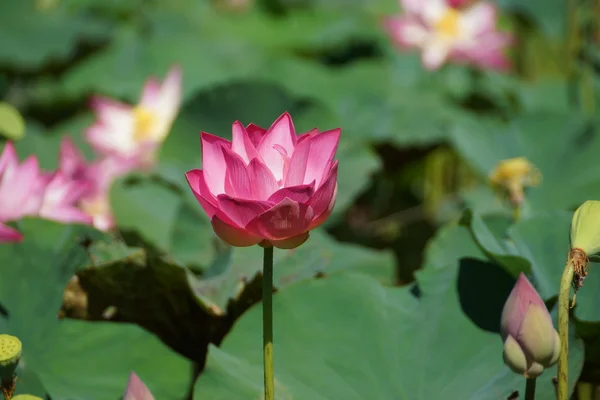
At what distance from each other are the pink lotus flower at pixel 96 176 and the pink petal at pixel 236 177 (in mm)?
703

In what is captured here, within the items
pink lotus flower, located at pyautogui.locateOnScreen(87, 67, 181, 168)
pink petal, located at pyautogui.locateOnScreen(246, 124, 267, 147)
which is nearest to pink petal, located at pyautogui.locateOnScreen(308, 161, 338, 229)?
pink petal, located at pyautogui.locateOnScreen(246, 124, 267, 147)

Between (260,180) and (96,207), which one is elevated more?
(260,180)

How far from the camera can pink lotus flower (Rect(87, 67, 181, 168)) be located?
160 cm

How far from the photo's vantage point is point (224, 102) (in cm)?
169

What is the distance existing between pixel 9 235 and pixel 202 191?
0.40 meters

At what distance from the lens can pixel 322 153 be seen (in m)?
0.62

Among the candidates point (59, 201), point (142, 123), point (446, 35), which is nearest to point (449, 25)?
point (446, 35)

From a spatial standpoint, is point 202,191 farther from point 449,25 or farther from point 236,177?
point 449,25

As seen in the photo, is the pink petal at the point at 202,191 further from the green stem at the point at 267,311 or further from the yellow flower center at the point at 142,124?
the yellow flower center at the point at 142,124

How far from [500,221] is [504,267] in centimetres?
28

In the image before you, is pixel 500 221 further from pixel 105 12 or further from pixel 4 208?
pixel 105 12

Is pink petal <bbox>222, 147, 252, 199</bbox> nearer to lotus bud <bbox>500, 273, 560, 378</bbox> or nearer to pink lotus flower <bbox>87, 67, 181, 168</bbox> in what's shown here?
lotus bud <bbox>500, 273, 560, 378</bbox>

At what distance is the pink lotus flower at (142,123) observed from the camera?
1603mm

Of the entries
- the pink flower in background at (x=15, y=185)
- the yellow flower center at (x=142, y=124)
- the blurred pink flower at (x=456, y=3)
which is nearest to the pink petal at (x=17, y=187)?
the pink flower in background at (x=15, y=185)
